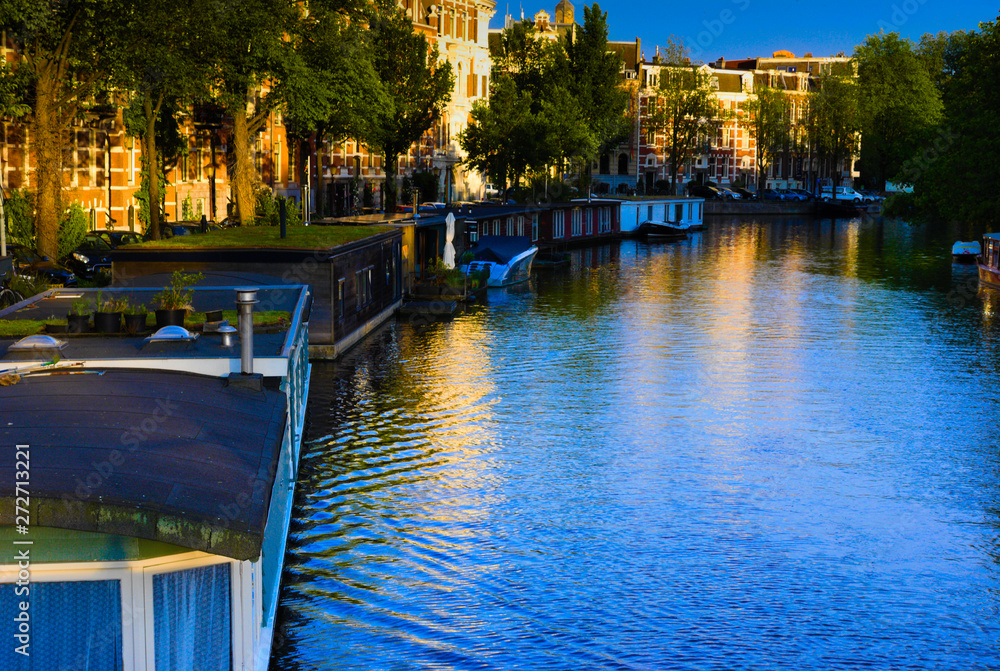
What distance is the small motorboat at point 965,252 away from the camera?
60438mm

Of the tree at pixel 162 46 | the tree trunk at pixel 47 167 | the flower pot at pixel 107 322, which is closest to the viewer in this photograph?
the flower pot at pixel 107 322

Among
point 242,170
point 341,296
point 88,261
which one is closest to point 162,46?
point 242,170

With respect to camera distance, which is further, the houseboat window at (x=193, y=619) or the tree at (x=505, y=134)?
the tree at (x=505, y=134)

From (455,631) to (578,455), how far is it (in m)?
8.41

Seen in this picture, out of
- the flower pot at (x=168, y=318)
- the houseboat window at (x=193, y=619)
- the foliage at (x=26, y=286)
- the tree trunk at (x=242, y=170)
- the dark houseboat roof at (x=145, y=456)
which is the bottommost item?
the houseboat window at (x=193, y=619)

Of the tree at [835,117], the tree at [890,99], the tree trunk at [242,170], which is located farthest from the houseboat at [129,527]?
the tree at [835,117]

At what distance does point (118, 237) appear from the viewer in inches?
1673

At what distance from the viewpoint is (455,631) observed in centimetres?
1288

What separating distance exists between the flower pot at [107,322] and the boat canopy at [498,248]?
33.4m

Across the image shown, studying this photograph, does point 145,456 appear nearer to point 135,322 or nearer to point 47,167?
point 135,322

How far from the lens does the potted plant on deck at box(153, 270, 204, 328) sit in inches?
606

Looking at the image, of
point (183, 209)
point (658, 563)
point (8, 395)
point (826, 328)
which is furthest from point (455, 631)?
point (183, 209)

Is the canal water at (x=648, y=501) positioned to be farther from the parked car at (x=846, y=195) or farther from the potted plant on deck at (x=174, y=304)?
the parked car at (x=846, y=195)

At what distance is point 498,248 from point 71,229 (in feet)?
58.2
